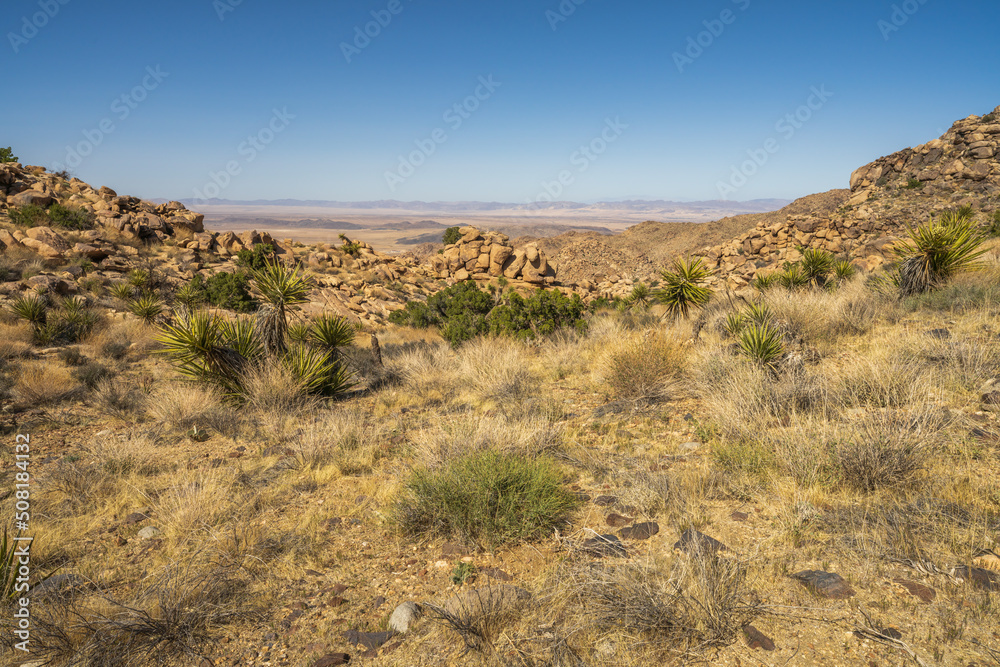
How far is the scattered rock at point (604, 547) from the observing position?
334 cm

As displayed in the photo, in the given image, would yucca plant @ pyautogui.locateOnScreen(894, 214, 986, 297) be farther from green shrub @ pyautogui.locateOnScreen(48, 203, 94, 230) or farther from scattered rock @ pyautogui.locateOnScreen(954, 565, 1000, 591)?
green shrub @ pyautogui.locateOnScreen(48, 203, 94, 230)

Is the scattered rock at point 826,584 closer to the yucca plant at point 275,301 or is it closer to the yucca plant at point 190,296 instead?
the yucca plant at point 275,301

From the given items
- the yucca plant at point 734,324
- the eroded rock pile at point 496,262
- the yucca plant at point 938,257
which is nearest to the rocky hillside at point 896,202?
the eroded rock pile at point 496,262

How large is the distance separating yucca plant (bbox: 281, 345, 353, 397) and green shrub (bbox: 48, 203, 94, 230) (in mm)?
19920

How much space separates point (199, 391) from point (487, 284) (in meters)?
15.6

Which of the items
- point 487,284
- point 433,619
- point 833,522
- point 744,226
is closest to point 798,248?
point 487,284

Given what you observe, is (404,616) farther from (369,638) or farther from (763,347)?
(763,347)

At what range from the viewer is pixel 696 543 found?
Answer: 3.03 m

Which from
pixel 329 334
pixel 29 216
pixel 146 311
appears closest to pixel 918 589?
pixel 329 334

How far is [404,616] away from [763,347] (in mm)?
5908

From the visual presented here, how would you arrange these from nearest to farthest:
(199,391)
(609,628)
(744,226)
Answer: (609,628)
(199,391)
(744,226)

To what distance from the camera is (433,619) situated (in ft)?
9.68

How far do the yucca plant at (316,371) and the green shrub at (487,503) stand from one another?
13.9 feet

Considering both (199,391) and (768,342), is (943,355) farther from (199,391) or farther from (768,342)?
(199,391)
